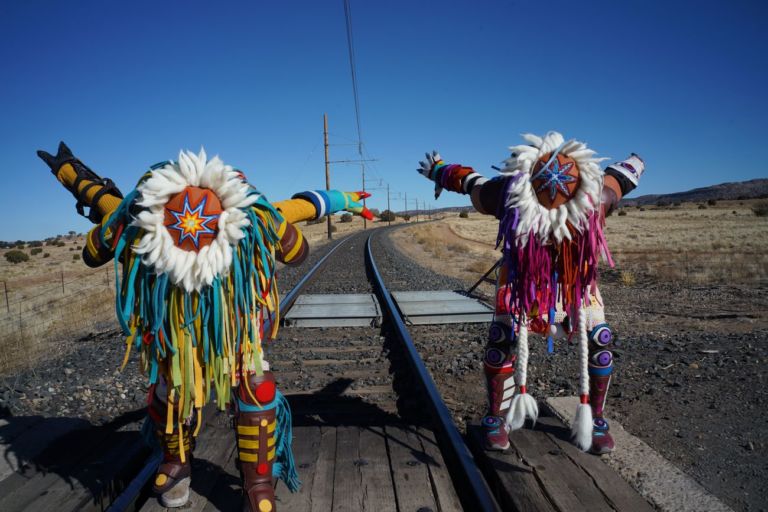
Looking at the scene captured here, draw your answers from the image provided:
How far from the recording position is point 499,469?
2.73m

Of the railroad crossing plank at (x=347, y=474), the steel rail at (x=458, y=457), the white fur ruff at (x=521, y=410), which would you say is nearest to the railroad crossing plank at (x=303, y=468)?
the railroad crossing plank at (x=347, y=474)

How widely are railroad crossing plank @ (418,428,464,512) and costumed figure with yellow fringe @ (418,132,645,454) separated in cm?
30

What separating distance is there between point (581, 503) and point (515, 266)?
3.78 feet

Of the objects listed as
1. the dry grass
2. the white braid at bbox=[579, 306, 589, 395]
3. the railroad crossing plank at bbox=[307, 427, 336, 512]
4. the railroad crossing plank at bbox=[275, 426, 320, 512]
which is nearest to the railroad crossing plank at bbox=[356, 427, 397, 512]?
the railroad crossing plank at bbox=[307, 427, 336, 512]

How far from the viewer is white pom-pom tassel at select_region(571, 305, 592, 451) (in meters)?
2.75

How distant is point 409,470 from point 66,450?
2.11 metres

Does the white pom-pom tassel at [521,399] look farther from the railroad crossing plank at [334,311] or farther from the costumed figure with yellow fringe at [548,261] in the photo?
the railroad crossing plank at [334,311]

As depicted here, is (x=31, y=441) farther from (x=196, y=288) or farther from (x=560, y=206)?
(x=560, y=206)

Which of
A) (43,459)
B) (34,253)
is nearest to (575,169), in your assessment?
(43,459)

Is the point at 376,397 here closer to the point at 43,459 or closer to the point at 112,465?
the point at 112,465

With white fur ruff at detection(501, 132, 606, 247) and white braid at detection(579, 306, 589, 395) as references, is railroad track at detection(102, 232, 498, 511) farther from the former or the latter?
white fur ruff at detection(501, 132, 606, 247)

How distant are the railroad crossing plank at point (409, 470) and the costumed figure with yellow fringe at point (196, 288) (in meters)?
0.65

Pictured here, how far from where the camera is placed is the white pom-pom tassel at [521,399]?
2809 millimetres

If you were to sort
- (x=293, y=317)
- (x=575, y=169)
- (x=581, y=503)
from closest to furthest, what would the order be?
(x=581, y=503) → (x=575, y=169) → (x=293, y=317)
